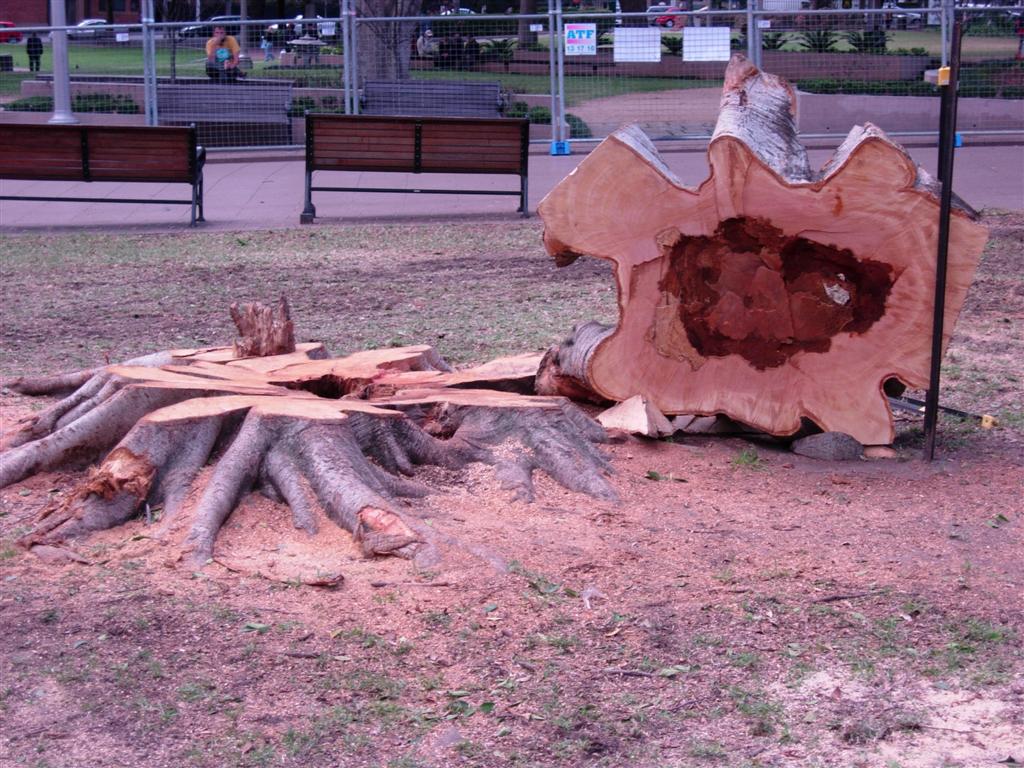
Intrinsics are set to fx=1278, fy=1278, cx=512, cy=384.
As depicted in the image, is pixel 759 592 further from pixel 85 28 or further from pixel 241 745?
pixel 85 28

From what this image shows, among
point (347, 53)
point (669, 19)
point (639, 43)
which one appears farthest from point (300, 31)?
point (669, 19)

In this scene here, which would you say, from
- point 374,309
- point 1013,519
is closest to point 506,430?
point 1013,519

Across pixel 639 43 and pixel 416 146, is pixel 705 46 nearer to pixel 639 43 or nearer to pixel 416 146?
pixel 639 43

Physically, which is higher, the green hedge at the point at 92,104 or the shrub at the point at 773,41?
the shrub at the point at 773,41

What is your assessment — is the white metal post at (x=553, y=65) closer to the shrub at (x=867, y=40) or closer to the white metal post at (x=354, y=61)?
the white metal post at (x=354, y=61)

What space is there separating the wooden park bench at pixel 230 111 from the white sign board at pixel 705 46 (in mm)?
5643

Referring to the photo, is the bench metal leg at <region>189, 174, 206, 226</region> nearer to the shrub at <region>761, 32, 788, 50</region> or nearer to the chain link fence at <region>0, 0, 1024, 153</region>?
the chain link fence at <region>0, 0, 1024, 153</region>

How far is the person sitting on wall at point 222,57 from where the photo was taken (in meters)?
20.2

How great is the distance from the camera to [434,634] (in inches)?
142

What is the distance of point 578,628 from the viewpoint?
144 inches

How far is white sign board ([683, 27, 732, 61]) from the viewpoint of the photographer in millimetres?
16672

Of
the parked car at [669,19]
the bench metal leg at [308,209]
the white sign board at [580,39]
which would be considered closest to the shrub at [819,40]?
the parked car at [669,19]

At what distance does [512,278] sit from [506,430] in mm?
4818

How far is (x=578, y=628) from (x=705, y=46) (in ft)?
47.0
